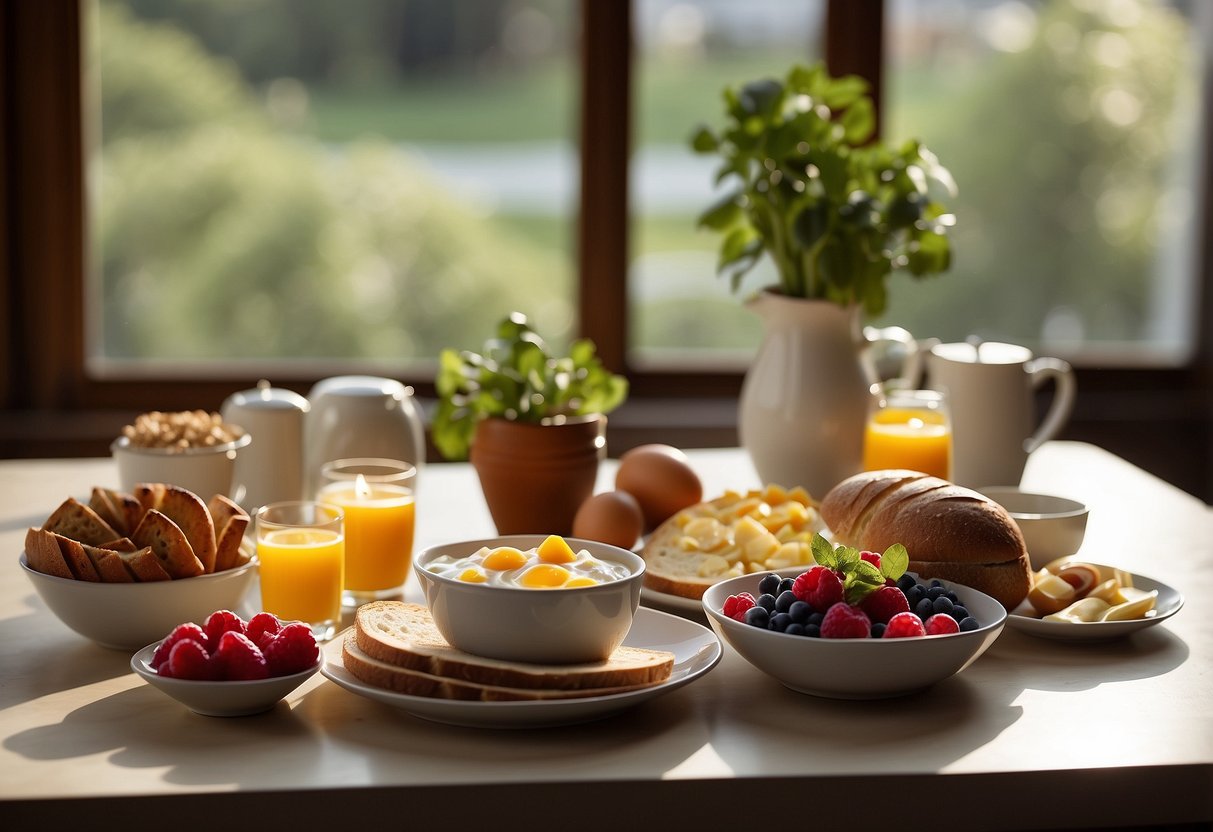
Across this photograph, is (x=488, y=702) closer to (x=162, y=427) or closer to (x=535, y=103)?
(x=162, y=427)

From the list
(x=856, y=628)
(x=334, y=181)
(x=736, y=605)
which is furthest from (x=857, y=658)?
(x=334, y=181)

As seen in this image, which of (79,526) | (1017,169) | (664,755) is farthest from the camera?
(1017,169)

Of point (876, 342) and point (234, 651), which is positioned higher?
point (876, 342)

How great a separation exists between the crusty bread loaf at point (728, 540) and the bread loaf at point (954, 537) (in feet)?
0.26

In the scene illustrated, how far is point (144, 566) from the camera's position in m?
1.14

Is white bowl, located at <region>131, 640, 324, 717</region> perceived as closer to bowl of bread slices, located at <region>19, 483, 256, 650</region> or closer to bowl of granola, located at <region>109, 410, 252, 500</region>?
bowl of bread slices, located at <region>19, 483, 256, 650</region>

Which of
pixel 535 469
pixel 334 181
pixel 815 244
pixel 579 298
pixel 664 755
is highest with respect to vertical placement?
pixel 334 181

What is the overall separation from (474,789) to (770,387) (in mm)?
904

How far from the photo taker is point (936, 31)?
120 inches

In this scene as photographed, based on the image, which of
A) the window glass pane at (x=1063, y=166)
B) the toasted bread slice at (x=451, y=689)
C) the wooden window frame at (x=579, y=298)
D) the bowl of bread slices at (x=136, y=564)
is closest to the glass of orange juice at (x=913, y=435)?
the toasted bread slice at (x=451, y=689)

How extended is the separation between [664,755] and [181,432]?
0.79 meters

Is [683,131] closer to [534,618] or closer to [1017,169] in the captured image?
[1017,169]

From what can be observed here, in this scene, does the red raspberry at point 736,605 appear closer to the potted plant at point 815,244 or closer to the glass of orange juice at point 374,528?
the glass of orange juice at point 374,528

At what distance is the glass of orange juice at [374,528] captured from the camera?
1353mm
